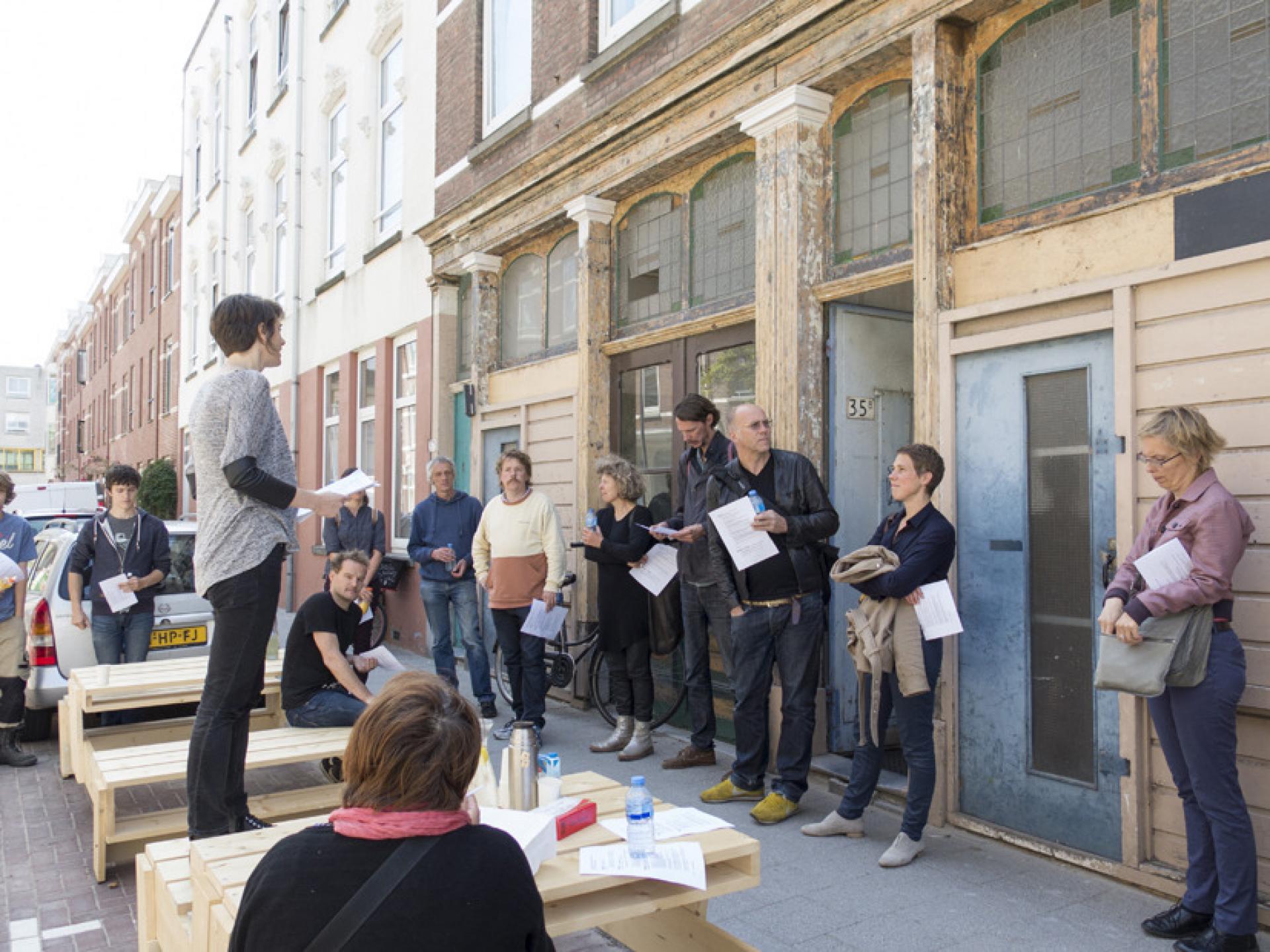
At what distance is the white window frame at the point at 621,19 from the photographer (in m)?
7.68

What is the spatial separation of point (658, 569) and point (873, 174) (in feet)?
8.84

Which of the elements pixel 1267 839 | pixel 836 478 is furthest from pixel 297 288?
pixel 1267 839

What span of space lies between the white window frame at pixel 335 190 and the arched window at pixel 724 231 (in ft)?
27.3

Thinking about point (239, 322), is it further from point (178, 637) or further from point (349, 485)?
point (178, 637)

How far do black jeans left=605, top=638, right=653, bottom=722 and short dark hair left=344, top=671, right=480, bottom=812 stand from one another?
484cm

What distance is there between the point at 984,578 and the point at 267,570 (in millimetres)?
3259

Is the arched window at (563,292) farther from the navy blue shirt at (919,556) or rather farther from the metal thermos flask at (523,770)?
the metal thermos flask at (523,770)

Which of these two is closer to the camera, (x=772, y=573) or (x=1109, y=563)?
(x=1109, y=563)

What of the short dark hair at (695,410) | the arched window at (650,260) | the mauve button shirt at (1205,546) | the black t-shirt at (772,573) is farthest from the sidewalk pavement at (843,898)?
the arched window at (650,260)

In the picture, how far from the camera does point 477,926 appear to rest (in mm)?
1821

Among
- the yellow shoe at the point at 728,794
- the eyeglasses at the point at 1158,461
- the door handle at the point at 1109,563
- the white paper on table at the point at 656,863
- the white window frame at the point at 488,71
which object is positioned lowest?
the yellow shoe at the point at 728,794

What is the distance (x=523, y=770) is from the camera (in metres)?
3.22

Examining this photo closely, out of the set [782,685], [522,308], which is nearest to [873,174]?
[782,685]

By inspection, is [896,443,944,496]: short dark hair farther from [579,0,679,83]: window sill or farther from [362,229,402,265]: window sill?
[362,229,402,265]: window sill
